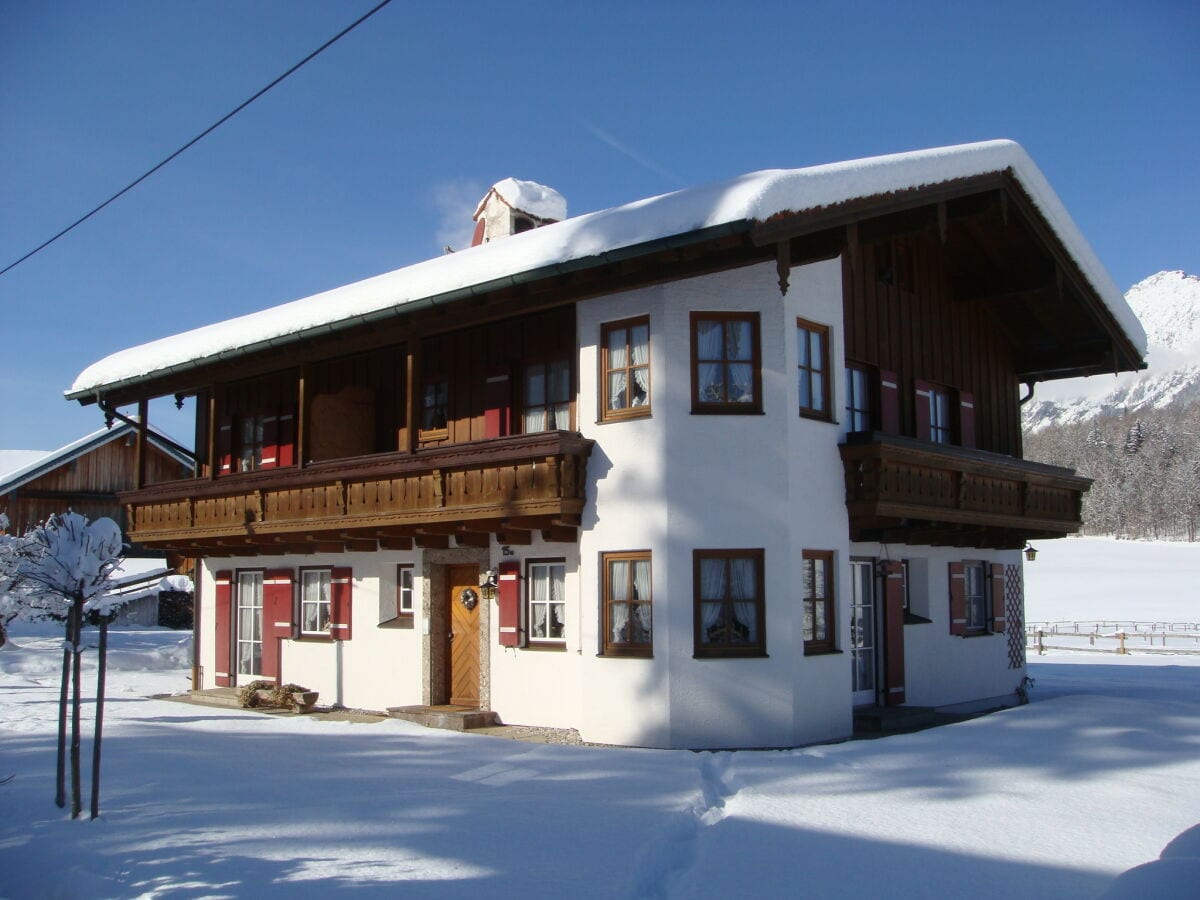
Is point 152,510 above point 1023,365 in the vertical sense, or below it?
below

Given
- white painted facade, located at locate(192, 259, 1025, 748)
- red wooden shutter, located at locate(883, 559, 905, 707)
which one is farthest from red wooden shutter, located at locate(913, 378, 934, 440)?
white painted facade, located at locate(192, 259, 1025, 748)

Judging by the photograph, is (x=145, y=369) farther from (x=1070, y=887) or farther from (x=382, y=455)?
(x=1070, y=887)

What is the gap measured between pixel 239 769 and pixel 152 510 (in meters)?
9.74

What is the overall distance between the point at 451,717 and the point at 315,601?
187 inches

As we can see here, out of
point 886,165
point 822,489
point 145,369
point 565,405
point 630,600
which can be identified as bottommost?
point 630,600

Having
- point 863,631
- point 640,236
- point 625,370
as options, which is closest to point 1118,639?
point 863,631

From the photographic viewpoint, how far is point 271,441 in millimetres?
20016

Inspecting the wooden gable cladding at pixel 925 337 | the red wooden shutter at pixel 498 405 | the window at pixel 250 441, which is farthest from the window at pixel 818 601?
the window at pixel 250 441

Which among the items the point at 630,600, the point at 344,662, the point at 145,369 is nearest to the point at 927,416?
the point at 630,600

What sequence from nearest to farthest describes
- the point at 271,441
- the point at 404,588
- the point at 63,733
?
the point at 63,733
the point at 404,588
the point at 271,441

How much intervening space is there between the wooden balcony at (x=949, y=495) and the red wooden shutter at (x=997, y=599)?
0.48m

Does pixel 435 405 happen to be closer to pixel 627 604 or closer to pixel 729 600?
pixel 627 604

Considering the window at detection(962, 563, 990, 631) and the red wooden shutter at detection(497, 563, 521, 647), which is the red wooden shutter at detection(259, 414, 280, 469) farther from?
the window at detection(962, 563, 990, 631)

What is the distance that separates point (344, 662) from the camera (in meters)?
17.8
